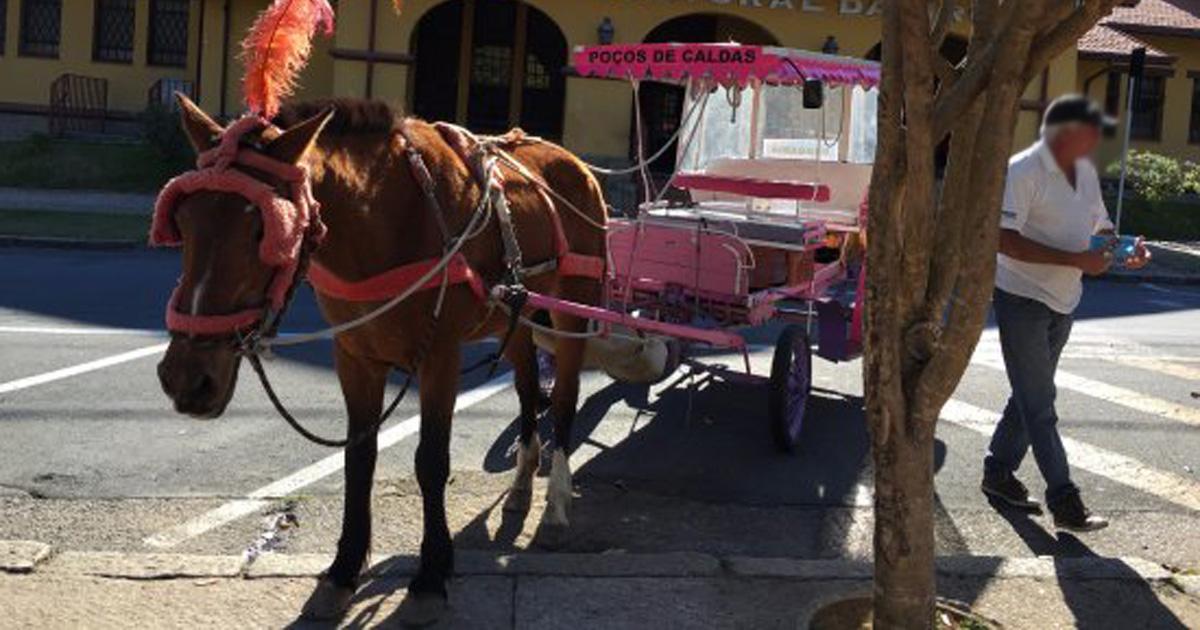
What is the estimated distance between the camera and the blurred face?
9.53ft

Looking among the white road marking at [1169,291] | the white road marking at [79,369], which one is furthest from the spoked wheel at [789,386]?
the white road marking at [1169,291]

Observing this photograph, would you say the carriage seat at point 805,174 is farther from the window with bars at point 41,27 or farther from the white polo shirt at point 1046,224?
the window with bars at point 41,27

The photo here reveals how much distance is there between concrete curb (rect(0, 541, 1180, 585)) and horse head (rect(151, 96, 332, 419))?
4.84 feet

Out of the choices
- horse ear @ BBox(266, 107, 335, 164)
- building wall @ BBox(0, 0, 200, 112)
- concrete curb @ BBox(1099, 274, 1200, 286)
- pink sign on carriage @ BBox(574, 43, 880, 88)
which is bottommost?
concrete curb @ BBox(1099, 274, 1200, 286)

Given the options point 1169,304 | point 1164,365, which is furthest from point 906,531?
point 1169,304

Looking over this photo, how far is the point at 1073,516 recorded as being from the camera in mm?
6137

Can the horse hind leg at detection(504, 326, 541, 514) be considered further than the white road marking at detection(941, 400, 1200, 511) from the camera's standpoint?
No

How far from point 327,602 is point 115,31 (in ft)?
86.5

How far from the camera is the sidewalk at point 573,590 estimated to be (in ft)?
16.0

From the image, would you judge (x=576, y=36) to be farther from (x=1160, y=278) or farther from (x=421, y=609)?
(x=421, y=609)

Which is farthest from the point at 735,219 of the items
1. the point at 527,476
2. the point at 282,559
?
the point at 282,559

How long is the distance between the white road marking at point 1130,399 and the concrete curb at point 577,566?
390 cm

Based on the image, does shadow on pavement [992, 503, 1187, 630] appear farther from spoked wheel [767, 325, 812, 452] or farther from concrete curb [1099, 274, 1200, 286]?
concrete curb [1099, 274, 1200, 286]

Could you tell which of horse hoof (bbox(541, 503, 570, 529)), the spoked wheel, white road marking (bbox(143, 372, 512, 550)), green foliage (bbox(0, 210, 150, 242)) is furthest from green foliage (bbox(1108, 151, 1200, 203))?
green foliage (bbox(0, 210, 150, 242))
